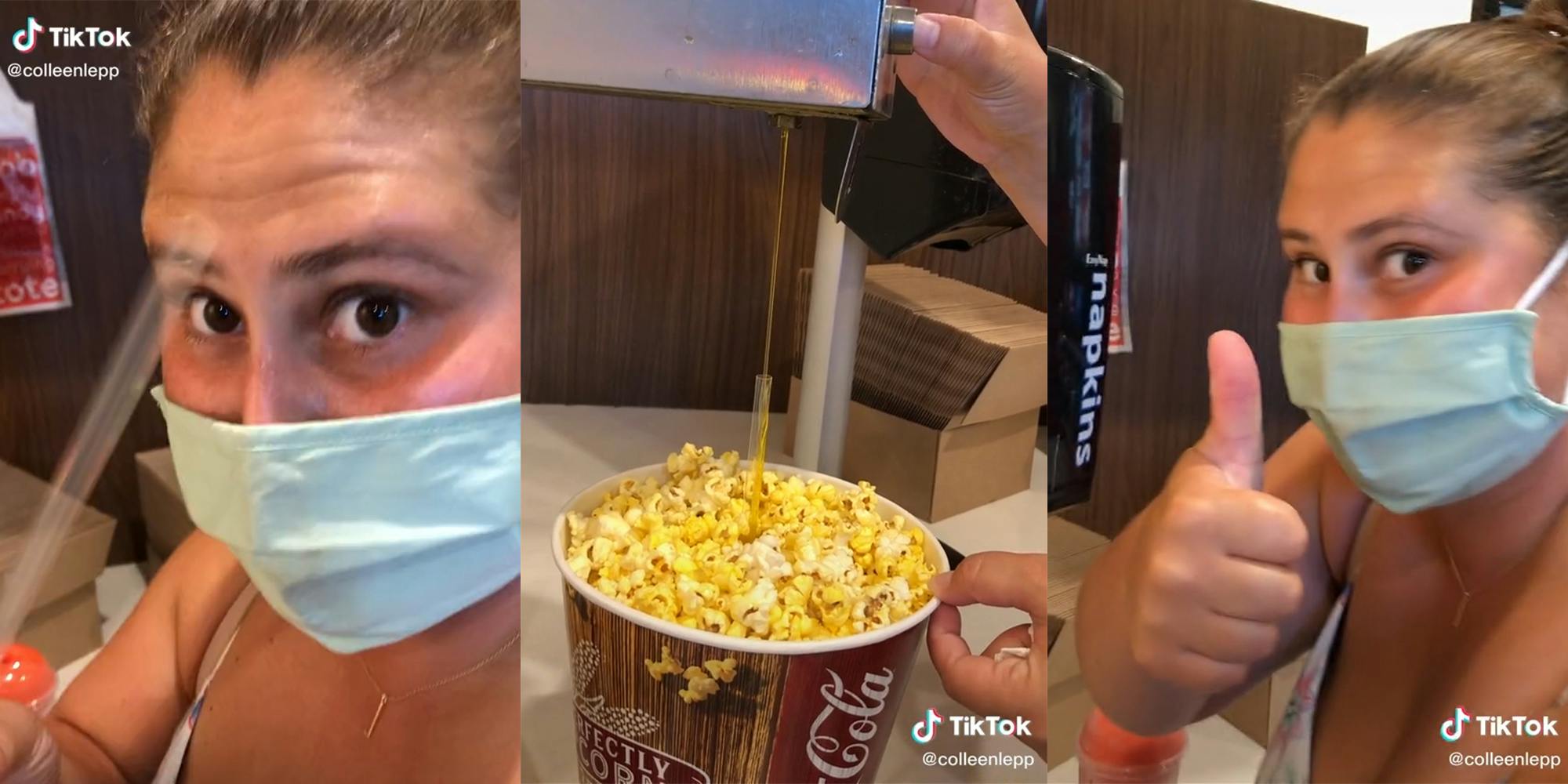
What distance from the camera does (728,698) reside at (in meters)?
0.49

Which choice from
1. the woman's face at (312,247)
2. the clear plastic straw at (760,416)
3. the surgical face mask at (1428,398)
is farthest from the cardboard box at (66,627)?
the surgical face mask at (1428,398)

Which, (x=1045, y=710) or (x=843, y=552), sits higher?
(x=843, y=552)

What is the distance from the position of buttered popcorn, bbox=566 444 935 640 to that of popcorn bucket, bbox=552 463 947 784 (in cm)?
1

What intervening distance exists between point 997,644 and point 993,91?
0.31m

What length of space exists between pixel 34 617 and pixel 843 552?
40 centimetres

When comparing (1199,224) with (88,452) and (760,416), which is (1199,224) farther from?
(88,452)

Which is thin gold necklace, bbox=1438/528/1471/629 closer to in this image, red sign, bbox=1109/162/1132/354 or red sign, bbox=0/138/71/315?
red sign, bbox=1109/162/1132/354

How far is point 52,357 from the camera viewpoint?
1.50 ft

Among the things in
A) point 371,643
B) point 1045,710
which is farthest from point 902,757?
point 371,643

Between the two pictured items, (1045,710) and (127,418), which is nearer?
(127,418)

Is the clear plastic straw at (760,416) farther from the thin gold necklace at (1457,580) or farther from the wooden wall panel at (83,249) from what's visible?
the thin gold necklace at (1457,580)

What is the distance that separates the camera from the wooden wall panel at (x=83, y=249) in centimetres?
43

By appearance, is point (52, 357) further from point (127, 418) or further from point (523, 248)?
point (523, 248)

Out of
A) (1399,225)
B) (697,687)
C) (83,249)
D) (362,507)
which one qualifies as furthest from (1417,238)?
(83,249)
